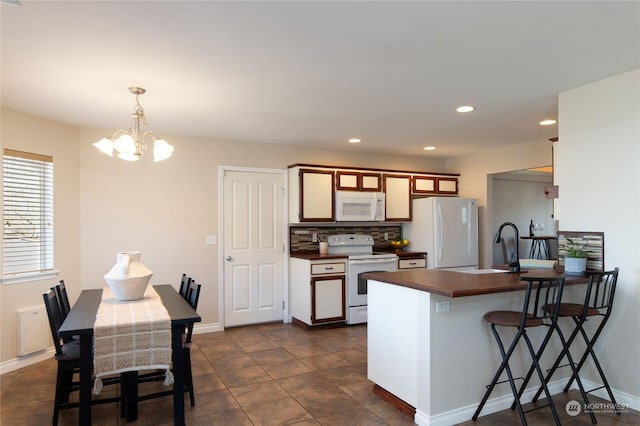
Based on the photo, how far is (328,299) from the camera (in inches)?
198

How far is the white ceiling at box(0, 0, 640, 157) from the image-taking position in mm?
2041

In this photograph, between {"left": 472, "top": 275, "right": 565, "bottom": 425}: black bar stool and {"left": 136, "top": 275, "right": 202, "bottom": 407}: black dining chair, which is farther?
{"left": 136, "top": 275, "right": 202, "bottom": 407}: black dining chair

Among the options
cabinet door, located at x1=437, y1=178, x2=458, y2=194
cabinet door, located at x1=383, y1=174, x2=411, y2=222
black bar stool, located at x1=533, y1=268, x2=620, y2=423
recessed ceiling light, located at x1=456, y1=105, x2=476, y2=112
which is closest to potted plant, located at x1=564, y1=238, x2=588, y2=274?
black bar stool, located at x1=533, y1=268, x2=620, y2=423

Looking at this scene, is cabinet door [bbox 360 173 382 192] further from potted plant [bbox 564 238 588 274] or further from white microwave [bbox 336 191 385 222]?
potted plant [bbox 564 238 588 274]

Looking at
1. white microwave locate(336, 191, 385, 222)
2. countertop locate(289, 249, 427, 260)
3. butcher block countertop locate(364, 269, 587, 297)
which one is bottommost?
countertop locate(289, 249, 427, 260)

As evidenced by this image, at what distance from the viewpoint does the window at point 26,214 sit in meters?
3.72

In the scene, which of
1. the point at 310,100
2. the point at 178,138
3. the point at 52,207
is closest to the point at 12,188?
the point at 52,207

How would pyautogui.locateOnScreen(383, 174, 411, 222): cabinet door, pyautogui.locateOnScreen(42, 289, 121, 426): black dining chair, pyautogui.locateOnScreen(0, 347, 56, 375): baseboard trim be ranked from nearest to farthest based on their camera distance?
pyautogui.locateOnScreen(42, 289, 121, 426): black dining chair < pyautogui.locateOnScreen(0, 347, 56, 375): baseboard trim < pyautogui.locateOnScreen(383, 174, 411, 222): cabinet door

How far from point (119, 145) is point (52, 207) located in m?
1.82

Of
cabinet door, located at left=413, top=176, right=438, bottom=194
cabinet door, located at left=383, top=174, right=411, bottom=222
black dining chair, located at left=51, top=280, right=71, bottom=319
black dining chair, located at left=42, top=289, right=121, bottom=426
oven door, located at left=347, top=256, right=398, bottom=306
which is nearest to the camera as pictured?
black dining chair, located at left=42, top=289, right=121, bottom=426

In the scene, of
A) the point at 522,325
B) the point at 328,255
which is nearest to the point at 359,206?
the point at 328,255

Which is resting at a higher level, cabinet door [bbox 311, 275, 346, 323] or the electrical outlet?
the electrical outlet

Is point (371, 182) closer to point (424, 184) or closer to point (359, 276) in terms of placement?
point (424, 184)

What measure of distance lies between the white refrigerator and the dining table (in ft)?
12.1
